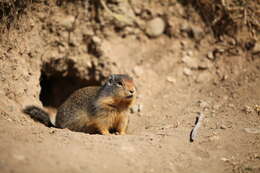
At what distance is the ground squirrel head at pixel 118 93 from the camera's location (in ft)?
18.2

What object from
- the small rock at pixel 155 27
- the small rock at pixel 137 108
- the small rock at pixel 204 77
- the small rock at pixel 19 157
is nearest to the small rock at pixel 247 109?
the small rock at pixel 204 77

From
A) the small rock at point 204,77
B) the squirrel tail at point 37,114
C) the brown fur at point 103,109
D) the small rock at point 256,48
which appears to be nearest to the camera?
the brown fur at point 103,109

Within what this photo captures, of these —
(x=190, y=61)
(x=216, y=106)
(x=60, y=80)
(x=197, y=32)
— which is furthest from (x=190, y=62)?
(x=60, y=80)

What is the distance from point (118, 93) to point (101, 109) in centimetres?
45

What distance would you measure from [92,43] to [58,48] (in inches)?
29.0

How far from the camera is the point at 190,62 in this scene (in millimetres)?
7133

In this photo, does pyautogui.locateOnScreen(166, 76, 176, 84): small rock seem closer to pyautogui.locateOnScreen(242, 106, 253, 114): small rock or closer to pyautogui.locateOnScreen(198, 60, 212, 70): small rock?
A: pyautogui.locateOnScreen(198, 60, 212, 70): small rock

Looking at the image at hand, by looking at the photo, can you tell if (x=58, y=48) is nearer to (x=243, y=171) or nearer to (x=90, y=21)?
(x=90, y=21)

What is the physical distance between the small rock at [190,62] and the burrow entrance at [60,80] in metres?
1.94

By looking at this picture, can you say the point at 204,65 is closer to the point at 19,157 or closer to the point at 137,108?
the point at 137,108

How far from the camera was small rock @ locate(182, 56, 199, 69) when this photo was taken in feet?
23.3

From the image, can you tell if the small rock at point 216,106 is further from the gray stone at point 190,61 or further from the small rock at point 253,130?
the gray stone at point 190,61

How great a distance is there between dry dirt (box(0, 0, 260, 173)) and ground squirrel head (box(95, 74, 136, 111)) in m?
0.58

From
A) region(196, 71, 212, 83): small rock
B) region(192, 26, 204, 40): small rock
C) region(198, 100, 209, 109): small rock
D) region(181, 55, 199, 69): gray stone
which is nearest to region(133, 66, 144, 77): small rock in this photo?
region(181, 55, 199, 69): gray stone
